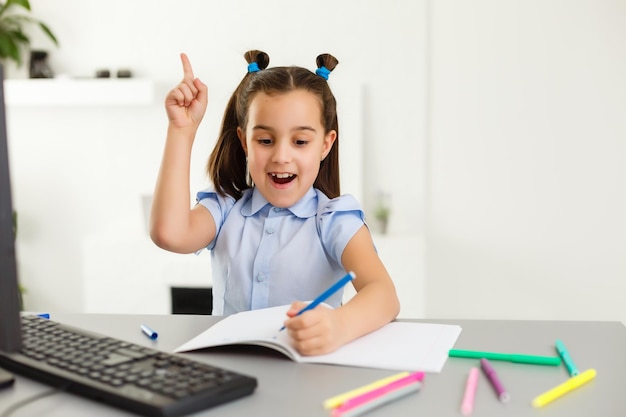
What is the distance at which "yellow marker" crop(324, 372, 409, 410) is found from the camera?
80 centimetres

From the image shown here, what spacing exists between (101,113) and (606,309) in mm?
2327

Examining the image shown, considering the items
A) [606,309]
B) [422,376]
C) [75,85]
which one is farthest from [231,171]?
[606,309]

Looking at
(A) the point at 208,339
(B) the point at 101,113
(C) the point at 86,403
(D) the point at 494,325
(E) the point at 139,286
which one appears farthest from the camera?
(B) the point at 101,113

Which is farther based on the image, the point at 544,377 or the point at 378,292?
the point at 378,292

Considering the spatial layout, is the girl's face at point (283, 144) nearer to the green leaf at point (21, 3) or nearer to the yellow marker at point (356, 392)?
the yellow marker at point (356, 392)

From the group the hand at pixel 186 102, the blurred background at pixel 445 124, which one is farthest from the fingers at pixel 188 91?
the blurred background at pixel 445 124

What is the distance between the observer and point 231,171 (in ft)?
5.36

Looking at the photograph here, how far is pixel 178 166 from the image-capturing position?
1318 millimetres

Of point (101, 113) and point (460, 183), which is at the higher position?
point (101, 113)

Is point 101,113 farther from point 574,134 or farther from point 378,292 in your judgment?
point 378,292

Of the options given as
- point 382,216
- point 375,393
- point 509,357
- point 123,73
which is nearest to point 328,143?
point 509,357

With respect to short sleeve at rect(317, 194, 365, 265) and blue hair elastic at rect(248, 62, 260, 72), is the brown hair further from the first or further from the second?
short sleeve at rect(317, 194, 365, 265)

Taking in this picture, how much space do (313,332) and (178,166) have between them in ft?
1.51

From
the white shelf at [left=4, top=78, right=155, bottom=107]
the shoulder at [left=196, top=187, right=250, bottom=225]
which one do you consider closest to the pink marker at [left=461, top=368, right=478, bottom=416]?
the shoulder at [left=196, top=187, right=250, bottom=225]
